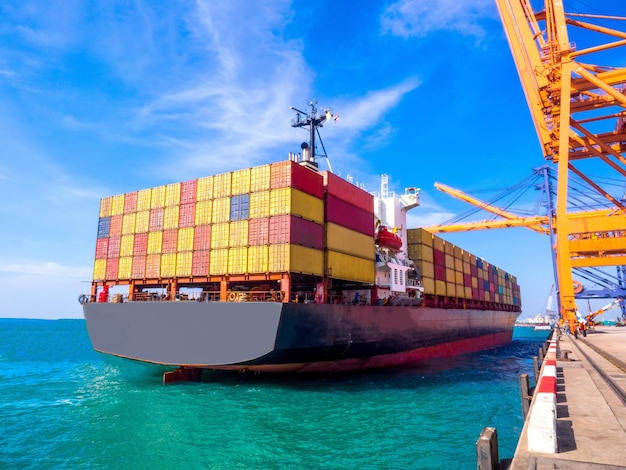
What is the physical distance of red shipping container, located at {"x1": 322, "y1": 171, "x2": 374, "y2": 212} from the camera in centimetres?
2520

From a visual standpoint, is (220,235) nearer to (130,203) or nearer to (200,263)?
(200,263)

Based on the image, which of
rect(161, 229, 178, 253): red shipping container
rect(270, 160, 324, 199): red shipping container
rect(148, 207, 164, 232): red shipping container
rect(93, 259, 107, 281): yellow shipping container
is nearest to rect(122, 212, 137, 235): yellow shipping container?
rect(148, 207, 164, 232): red shipping container

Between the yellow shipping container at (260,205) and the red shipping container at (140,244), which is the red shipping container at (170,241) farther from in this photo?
the yellow shipping container at (260,205)

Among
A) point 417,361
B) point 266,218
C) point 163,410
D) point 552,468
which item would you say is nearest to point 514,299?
point 417,361

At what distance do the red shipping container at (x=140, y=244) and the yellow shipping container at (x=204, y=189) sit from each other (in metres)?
5.03

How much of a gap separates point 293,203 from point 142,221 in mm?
12052

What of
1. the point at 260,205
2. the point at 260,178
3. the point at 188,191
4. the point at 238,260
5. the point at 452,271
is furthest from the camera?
the point at 452,271

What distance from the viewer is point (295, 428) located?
46.4ft

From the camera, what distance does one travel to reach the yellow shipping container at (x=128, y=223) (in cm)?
2783

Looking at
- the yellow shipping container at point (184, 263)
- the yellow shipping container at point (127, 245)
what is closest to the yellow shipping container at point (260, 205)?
the yellow shipping container at point (184, 263)

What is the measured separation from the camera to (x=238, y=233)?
2295 centimetres

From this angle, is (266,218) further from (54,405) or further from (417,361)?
(417,361)

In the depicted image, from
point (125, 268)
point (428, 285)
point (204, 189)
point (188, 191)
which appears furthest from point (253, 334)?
point (428, 285)

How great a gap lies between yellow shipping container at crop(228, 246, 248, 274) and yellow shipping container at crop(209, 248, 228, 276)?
0.95 feet
